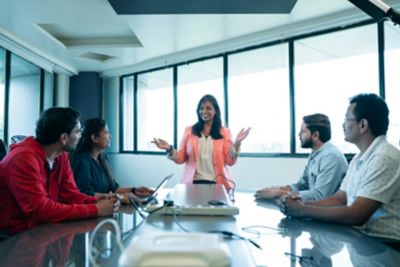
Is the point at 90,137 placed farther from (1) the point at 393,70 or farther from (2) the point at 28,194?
(1) the point at 393,70

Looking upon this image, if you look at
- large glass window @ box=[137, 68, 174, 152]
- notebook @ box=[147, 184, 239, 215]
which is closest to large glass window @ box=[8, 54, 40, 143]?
large glass window @ box=[137, 68, 174, 152]

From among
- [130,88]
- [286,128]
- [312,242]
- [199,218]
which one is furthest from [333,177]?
[130,88]

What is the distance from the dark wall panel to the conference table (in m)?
4.84

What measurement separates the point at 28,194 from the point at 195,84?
12.8 feet

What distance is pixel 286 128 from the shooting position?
3984 millimetres

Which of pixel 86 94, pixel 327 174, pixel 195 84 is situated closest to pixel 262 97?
pixel 195 84

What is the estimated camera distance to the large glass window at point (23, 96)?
4.51m

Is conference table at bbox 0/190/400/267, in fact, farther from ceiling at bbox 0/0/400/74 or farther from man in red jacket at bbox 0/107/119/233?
ceiling at bbox 0/0/400/74

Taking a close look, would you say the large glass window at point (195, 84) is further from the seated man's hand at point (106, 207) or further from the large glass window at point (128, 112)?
the seated man's hand at point (106, 207)

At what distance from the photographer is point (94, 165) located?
81.0 inches

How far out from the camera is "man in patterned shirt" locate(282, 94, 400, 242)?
50.9 inches

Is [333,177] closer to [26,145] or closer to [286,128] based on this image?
[26,145]

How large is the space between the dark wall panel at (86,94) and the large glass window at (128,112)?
51 centimetres

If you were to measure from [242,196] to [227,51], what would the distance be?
2917mm
